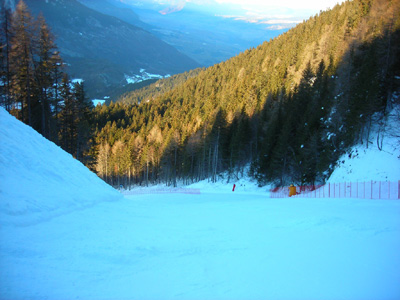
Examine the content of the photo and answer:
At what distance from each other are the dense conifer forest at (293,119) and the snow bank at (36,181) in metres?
13.7


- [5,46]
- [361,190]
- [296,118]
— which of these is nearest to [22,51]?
[5,46]

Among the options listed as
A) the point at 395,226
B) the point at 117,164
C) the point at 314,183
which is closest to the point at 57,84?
the point at 395,226

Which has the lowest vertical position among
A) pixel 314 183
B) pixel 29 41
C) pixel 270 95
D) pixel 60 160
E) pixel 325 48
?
pixel 314 183

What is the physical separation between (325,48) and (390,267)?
66642 millimetres

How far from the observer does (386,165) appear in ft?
80.4

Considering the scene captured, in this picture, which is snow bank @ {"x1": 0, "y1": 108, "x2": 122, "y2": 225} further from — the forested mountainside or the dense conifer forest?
the forested mountainside

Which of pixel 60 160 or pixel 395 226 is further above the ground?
pixel 60 160

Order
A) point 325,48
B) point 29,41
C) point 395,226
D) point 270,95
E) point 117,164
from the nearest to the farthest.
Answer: point 395,226 < point 29,41 < point 270,95 < point 325,48 < point 117,164

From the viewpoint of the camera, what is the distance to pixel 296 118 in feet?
135

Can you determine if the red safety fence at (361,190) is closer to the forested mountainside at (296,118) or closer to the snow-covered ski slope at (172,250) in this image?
the forested mountainside at (296,118)

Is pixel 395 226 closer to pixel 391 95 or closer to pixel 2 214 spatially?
pixel 2 214

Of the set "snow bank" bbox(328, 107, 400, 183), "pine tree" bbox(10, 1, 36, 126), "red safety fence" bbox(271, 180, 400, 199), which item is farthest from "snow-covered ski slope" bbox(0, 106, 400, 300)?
"snow bank" bbox(328, 107, 400, 183)

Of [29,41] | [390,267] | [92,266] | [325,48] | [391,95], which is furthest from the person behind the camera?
[325,48]

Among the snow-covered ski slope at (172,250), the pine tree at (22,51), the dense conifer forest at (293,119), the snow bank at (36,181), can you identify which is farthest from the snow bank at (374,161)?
the pine tree at (22,51)
